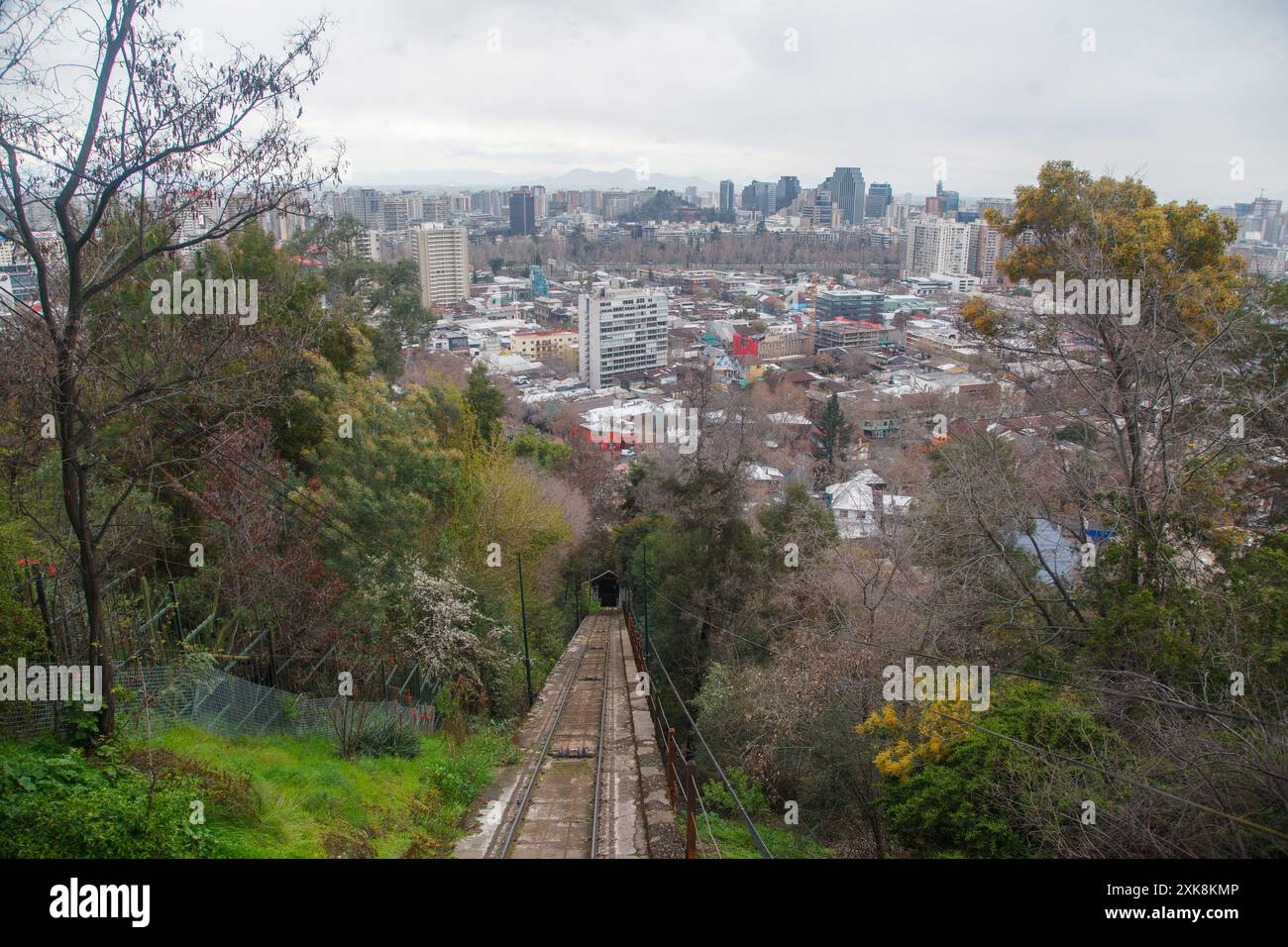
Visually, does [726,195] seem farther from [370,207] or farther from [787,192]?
[370,207]

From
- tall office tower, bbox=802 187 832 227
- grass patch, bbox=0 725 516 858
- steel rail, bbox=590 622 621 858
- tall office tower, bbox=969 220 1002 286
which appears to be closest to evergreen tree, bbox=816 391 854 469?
steel rail, bbox=590 622 621 858

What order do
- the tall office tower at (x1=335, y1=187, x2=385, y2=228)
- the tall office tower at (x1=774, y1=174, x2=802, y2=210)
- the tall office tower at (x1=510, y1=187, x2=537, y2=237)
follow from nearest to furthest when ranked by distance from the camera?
the tall office tower at (x1=335, y1=187, x2=385, y2=228)
the tall office tower at (x1=510, y1=187, x2=537, y2=237)
the tall office tower at (x1=774, y1=174, x2=802, y2=210)

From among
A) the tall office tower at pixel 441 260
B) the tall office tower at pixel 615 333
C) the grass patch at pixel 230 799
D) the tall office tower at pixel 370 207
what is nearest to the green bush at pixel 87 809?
the grass patch at pixel 230 799

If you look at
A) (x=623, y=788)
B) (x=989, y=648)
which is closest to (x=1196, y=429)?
(x=989, y=648)

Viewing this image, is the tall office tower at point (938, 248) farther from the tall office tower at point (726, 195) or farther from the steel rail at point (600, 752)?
the steel rail at point (600, 752)

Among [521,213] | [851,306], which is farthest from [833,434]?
[521,213]

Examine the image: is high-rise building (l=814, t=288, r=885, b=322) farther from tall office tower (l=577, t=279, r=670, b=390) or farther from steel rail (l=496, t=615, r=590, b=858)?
steel rail (l=496, t=615, r=590, b=858)
